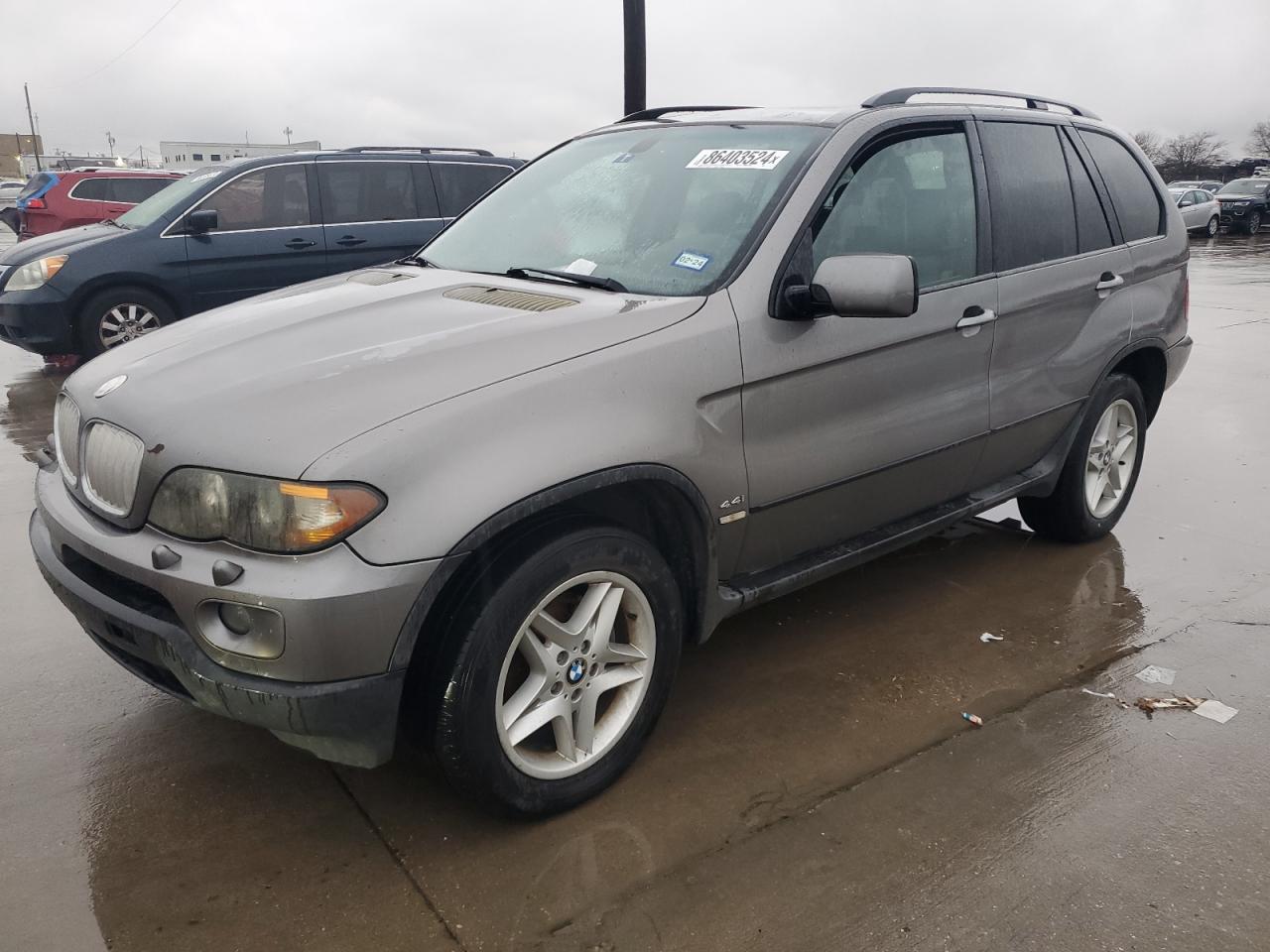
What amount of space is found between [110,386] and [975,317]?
2.67 meters

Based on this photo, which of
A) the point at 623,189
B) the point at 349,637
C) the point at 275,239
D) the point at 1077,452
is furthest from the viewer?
the point at 275,239

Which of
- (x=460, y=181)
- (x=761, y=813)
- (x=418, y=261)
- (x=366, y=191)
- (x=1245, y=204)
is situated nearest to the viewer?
(x=761, y=813)

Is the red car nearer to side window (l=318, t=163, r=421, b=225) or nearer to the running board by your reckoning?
side window (l=318, t=163, r=421, b=225)

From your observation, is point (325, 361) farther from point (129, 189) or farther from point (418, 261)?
point (129, 189)

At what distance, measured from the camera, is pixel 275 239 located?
27.2ft

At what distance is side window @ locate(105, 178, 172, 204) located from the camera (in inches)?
583

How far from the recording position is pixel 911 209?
136 inches

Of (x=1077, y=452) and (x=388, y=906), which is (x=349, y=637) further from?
(x=1077, y=452)

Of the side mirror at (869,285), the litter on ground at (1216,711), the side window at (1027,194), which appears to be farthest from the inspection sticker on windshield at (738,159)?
the litter on ground at (1216,711)

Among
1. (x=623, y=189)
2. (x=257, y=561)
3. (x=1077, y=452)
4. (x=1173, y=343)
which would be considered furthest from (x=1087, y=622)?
(x=257, y=561)

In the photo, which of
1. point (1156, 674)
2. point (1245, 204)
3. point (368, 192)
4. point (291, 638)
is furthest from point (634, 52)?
point (1245, 204)

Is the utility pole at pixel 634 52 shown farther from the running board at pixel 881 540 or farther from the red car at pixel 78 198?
the red car at pixel 78 198

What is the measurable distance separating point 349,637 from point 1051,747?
2080mm

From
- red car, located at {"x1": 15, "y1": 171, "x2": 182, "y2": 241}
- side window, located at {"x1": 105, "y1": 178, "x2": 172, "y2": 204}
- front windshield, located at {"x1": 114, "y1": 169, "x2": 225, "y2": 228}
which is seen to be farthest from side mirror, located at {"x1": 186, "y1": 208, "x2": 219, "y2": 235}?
side window, located at {"x1": 105, "y1": 178, "x2": 172, "y2": 204}
